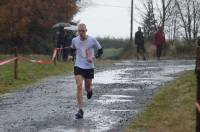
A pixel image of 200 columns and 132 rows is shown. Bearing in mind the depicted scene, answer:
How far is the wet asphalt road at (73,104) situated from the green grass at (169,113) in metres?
0.26

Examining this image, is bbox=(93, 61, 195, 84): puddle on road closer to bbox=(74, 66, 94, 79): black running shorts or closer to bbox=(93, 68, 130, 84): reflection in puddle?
bbox=(93, 68, 130, 84): reflection in puddle

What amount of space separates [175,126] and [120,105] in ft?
9.83

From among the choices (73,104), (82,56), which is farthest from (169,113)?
(73,104)

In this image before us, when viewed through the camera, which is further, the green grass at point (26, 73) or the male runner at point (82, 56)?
the green grass at point (26, 73)

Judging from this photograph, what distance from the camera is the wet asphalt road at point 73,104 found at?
1161 cm

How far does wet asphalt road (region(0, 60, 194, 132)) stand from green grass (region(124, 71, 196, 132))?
26cm

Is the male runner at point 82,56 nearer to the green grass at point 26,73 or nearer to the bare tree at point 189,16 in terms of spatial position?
the green grass at point 26,73

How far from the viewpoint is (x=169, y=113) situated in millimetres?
12883

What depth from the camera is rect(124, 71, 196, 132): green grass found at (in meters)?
11.3

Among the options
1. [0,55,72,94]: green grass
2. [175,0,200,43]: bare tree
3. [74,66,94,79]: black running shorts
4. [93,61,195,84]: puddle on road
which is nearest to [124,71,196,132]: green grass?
[74,66,94,79]: black running shorts

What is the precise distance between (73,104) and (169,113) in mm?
2573

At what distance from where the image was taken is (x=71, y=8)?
5688 cm

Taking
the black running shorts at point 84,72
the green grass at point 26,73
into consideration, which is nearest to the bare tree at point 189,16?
the green grass at point 26,73

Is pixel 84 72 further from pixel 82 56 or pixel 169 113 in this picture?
pixel 169 113
